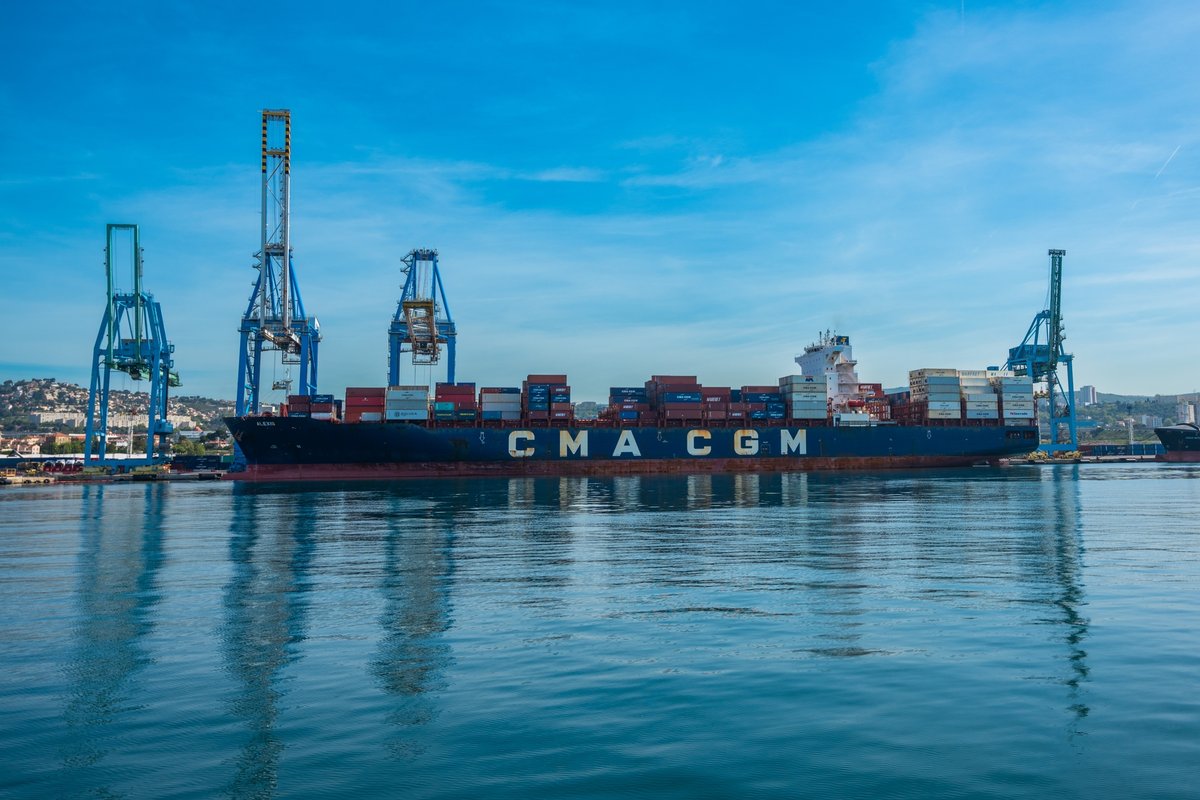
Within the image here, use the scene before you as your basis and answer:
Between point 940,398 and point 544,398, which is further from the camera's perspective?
point 940,398

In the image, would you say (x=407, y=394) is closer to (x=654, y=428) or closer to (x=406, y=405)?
(x=406, y=405)

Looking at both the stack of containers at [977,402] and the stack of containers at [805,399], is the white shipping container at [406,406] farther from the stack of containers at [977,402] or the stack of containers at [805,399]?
the stack of containers at [977,402]

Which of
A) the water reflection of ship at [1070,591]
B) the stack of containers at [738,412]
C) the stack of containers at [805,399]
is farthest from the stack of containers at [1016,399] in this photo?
the water reflection of ship at [1070,591]

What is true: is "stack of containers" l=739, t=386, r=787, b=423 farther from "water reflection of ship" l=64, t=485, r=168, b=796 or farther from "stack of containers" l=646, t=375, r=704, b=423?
"water reflection of ship" l=64, t=485, r=168, b=796

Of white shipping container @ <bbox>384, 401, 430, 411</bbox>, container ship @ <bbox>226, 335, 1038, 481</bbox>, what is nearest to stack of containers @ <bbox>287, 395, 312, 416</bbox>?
container ship @ <bbox>226, 335, 1038, 481</bbox>

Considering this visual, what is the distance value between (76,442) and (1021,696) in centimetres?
21284

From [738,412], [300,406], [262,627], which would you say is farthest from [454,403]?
[262,627]

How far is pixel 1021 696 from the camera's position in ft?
29.5

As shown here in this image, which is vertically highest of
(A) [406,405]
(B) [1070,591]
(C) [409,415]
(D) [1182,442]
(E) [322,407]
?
(A) [406,405]

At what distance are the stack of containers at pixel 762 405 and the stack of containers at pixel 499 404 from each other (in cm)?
2236

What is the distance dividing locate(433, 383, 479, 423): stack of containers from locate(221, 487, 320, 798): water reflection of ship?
37729 millimetres

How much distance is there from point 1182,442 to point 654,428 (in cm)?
10142

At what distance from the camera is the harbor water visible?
704 centimetres

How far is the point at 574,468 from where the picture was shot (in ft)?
232
